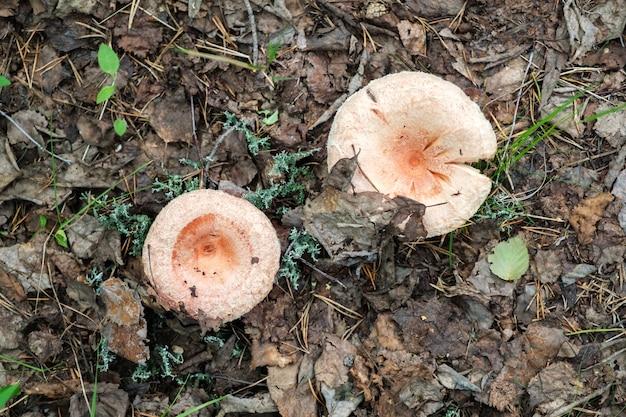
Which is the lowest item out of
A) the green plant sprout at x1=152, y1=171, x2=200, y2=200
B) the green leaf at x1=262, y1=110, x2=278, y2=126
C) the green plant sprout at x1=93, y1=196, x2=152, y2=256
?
the green plant sprout at x1=93, y1=196, x2=152, y2=256

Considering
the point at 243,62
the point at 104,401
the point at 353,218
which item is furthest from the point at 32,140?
the point at 353,218

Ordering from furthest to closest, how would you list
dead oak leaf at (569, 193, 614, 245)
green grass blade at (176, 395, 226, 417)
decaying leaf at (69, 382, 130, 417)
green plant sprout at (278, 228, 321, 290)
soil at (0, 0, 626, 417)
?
1. dead oak leaf at (569, 193, 614, 245)
2. green plant sprout at (278, 228, 321, 290)
3. soil at (0, 0, 626, 417)
4. decaying leaf at (69, 382, 130, 417)
5. green grass blade at (176, 395, 226, 417)

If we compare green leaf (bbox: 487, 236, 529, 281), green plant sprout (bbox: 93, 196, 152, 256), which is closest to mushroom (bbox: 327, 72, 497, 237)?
green leaf (bbox: 487, 236, 529, 281)

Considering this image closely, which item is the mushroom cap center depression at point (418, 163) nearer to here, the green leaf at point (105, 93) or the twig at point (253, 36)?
the twig at point (253, 36)

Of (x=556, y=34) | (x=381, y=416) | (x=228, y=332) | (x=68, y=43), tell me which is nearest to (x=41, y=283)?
(x=228, y=332)

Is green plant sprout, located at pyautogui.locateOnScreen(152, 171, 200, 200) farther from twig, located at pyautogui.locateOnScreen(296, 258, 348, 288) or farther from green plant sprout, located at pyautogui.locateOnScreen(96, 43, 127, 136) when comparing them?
twig, located at pyautogui.locateOnScreen(296, 258, 348, 288)

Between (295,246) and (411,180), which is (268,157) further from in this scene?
(411,180)
